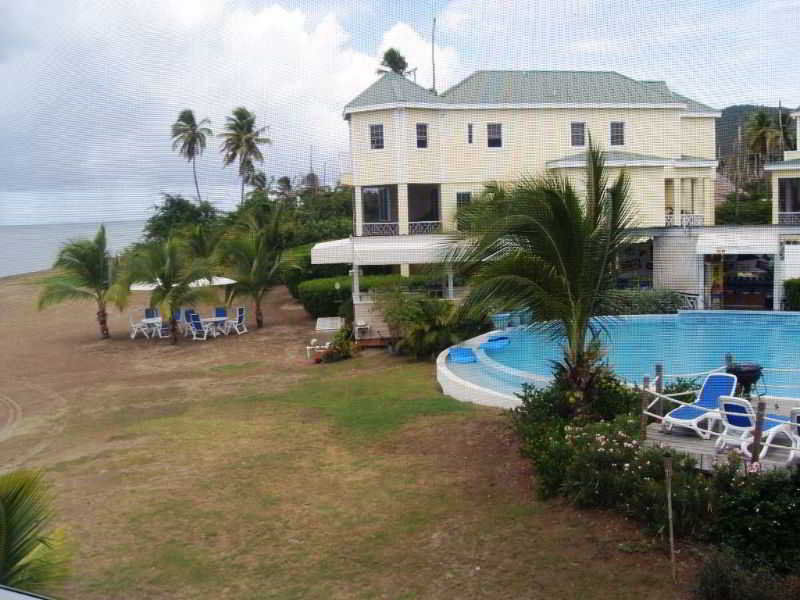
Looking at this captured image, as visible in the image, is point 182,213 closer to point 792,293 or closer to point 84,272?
point 84,272

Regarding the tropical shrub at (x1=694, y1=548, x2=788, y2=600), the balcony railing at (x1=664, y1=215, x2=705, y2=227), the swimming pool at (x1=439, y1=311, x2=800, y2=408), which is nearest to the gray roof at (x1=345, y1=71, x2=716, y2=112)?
the balcony railing at (x1=664, y1=215, x2=705, y2=227)

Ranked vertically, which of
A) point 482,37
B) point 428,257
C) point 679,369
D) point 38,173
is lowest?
point 679,369

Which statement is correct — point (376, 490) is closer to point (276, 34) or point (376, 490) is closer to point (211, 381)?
point (276, 34)

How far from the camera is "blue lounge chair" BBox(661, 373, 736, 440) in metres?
5.24

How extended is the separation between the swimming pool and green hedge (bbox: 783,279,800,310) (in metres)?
0.73

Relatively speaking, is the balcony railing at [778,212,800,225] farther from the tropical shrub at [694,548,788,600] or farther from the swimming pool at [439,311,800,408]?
the tropical shrub at [694,548,788,600]

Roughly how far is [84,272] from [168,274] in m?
2.01

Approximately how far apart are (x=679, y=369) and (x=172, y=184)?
6.97 m

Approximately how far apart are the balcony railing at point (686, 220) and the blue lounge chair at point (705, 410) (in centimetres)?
1054

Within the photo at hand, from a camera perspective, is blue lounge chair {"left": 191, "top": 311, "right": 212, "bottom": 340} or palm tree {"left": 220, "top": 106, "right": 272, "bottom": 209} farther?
palm tree {"left": 220, "top": 106, "right": 272, "bottom": 209}

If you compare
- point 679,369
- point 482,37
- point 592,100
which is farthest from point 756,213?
point 482,37

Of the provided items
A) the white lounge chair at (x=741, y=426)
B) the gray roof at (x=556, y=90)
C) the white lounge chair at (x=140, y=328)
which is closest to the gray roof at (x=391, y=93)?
the gray roof at (x=556, y=90)

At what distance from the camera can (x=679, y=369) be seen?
10.6 m

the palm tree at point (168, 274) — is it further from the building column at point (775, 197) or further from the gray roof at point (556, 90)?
the building column at point (775, 197)
